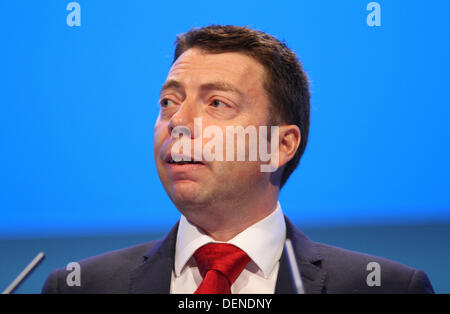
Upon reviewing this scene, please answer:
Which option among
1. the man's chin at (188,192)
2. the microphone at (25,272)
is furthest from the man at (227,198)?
the microphone at (25,272)

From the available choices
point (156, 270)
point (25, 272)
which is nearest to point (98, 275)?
point (156, 270)

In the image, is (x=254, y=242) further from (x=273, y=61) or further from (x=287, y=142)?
(x=273, y=61)

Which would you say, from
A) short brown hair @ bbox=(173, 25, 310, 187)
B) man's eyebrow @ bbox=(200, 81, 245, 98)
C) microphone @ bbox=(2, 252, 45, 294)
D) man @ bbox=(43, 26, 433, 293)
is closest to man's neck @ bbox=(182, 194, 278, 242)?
man @ bbox=(43, 26, 433, 293)

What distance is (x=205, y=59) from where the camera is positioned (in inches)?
71.5

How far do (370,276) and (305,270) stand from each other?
7.8 inches

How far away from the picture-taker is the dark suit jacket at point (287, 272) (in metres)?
1.71

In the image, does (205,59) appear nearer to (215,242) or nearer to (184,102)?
(184,102)

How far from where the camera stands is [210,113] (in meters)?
1.71

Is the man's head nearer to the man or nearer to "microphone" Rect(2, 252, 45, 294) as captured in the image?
the man

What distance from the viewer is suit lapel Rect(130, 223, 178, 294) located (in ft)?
5.60

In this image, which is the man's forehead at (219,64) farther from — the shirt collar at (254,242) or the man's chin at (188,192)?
the shirt collar at (254,242)

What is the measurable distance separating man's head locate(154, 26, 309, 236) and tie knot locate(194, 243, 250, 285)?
11 cm
